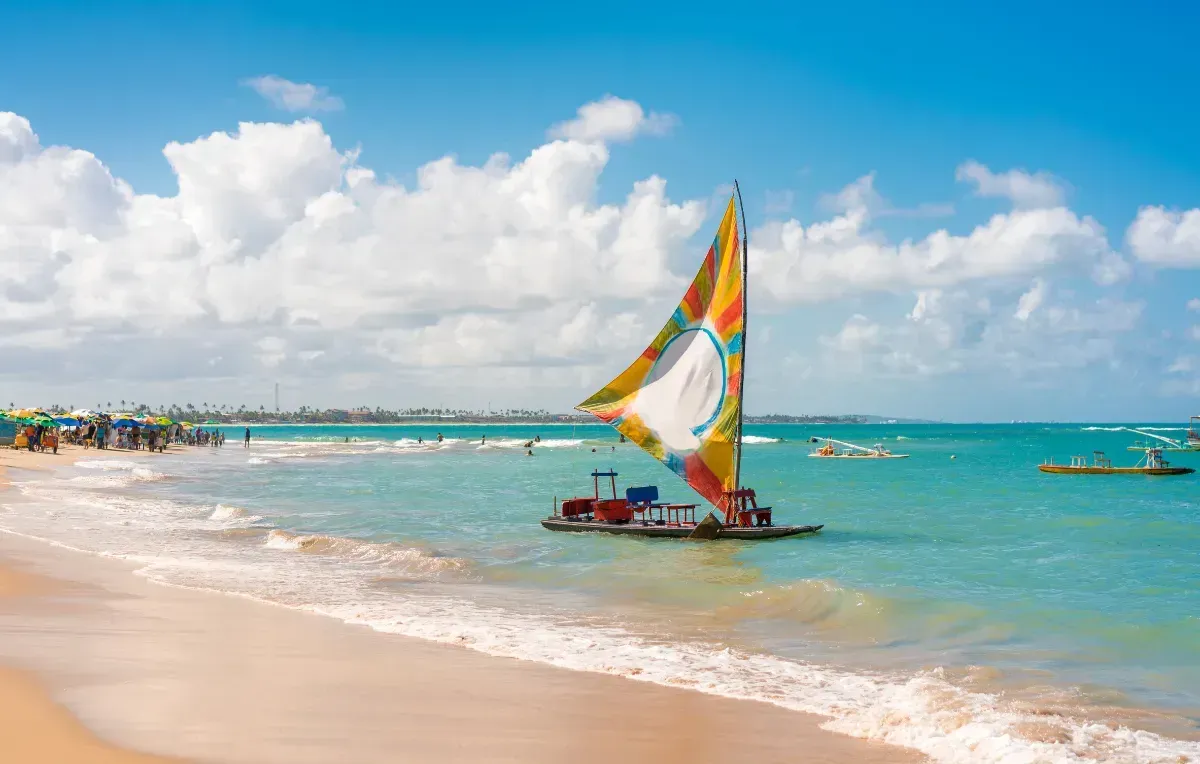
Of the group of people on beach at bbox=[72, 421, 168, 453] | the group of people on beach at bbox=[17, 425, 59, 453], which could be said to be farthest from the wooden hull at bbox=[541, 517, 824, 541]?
the group of people on beach at bbox=[72, 421, 168, 453]

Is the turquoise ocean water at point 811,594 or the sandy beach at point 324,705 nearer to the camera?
the sandy beach at point 324,705

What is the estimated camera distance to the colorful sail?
2419 cm

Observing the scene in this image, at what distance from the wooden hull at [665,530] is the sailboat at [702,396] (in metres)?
0.04

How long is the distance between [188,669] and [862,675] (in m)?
7.77

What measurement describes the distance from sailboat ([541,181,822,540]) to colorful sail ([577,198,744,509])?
0.03 m

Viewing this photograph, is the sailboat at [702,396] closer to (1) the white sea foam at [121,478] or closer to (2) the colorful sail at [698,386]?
(2) the colorful sail at [698,386]

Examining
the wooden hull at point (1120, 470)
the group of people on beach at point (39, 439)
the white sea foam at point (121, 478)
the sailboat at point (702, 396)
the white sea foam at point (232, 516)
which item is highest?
the sailboat at point (702, 396)

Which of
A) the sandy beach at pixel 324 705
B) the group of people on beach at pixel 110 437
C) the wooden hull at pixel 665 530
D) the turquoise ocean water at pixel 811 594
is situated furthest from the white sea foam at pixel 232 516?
the group of people on beach at pixel 110 437

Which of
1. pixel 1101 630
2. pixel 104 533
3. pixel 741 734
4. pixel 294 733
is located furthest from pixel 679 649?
pixel 104 533

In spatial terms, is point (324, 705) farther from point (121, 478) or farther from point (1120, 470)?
point (1120, 470)

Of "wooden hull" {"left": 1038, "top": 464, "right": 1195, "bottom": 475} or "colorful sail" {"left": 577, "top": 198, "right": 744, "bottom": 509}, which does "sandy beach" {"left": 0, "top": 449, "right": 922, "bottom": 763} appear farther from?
"wooden hull" {"left": 1038, "top": 464, "right": 1195, "bottom": 475}

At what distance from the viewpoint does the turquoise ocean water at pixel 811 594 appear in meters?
10.2

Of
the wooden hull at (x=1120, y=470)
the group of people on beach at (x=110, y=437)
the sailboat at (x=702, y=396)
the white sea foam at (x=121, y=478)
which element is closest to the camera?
the sailboat at (x=702, y=396)

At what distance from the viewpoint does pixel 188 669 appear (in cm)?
995
